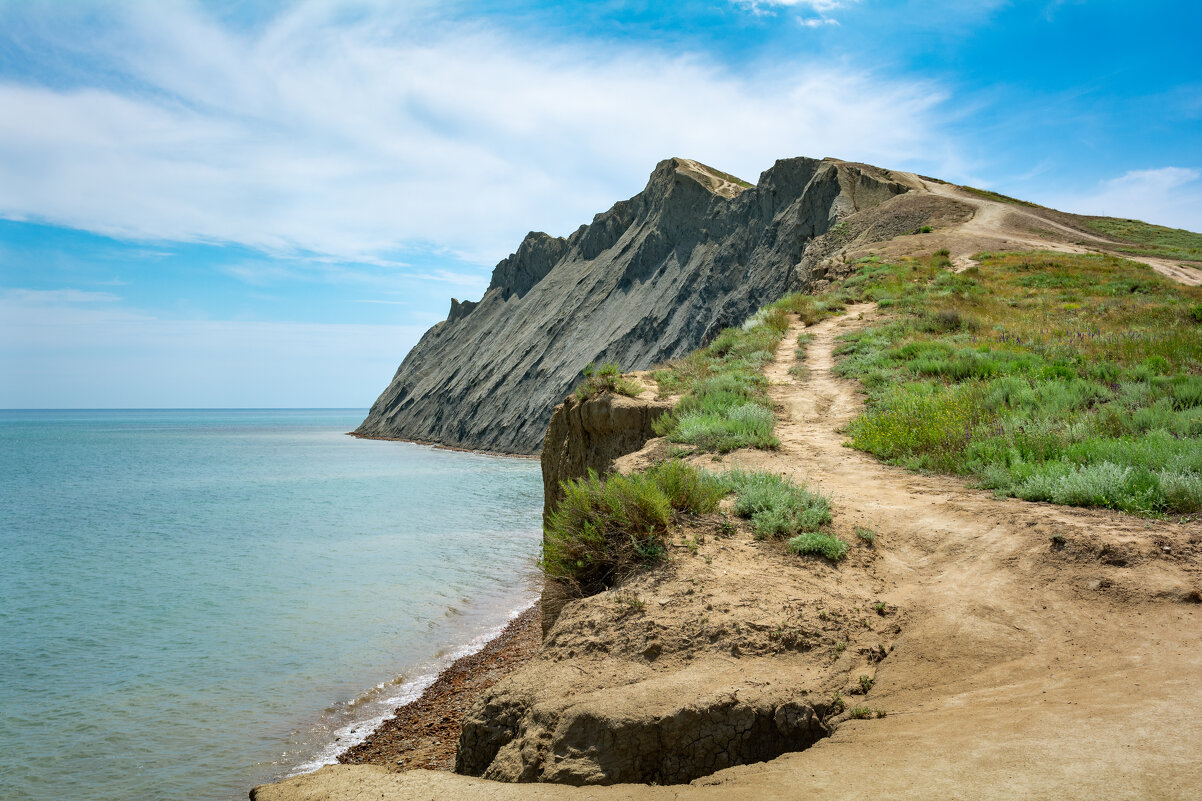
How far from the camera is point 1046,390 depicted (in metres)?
10.0

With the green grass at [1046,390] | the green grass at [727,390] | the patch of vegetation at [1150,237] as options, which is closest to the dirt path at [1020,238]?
the patch of vegetation at [1150,237]

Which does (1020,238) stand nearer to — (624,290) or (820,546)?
(820,546)

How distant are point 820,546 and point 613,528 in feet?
5.96

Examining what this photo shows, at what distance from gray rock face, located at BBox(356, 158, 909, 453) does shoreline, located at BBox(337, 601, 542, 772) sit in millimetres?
23406

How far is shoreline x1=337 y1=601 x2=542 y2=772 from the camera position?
7.44 m

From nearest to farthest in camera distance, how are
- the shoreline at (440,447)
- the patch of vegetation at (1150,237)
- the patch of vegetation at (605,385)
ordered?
1. the patch of vegetation at (605,385)
2. the patch of vegetation at (1150,237)
3. the shoreline at (440,447)

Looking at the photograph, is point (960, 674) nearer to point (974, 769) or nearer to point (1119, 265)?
point (974, 769)

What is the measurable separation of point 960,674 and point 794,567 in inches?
65.9

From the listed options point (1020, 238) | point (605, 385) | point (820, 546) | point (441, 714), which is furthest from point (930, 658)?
point (1020, 238)

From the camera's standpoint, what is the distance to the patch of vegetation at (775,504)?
6.25 meters

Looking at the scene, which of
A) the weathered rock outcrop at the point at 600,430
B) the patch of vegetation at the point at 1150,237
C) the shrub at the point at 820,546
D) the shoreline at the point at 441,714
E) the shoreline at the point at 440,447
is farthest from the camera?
Answer: the shoreline at the point at 440,447

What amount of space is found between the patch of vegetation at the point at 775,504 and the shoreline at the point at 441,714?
3.03 metres

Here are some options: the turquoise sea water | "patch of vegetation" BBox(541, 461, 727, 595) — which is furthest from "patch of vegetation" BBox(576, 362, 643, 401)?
"patch of vegetation" BBox(541, 461, 727, 595)

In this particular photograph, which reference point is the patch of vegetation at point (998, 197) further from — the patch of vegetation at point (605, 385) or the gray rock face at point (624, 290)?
the patch of vegetation at point (605, 385)
